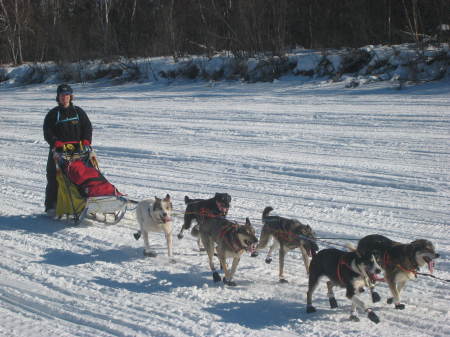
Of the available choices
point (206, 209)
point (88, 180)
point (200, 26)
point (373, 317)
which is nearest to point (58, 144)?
point (88, 180)

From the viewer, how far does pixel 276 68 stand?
21469mm

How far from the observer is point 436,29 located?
790 inches

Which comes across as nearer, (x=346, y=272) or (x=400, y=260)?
(x=346, y=272)

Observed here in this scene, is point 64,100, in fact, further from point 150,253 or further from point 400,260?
point 400,260

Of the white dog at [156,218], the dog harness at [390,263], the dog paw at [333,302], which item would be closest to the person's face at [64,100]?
the white dog at [156,218]

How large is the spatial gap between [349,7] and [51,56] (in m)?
18.1

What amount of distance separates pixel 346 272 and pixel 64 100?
4903mm

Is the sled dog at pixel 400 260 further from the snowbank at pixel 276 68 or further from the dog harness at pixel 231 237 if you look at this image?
the snowbank at pixel 276 68

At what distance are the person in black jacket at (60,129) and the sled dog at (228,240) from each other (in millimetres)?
2956

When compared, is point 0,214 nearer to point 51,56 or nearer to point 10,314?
point 10,314

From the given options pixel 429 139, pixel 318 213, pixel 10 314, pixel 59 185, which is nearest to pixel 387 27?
pixel 429 139

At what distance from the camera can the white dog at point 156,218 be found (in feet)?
19.8

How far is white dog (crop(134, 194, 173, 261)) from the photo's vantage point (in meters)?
6.04

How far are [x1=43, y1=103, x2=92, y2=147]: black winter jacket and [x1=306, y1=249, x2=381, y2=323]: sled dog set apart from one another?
14.5 ft
